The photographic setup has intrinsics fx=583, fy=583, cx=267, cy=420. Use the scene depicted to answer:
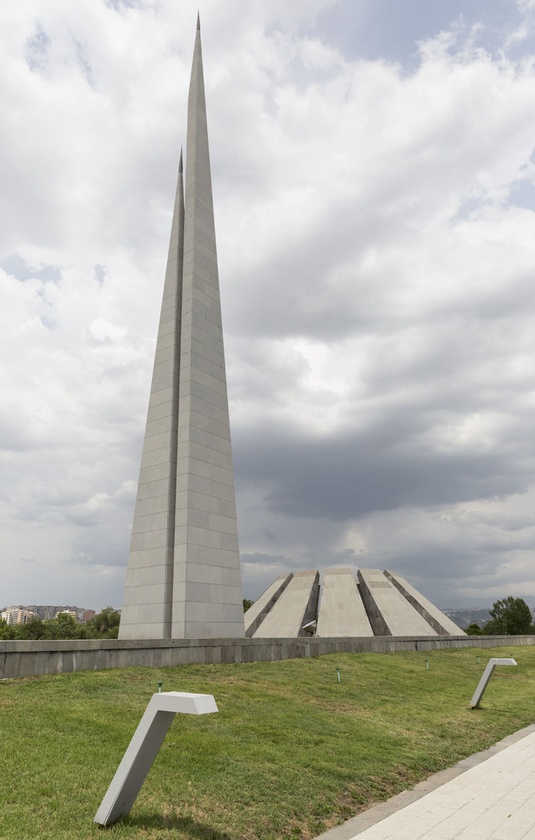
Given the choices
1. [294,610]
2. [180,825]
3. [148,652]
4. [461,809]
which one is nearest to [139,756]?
[180,825]

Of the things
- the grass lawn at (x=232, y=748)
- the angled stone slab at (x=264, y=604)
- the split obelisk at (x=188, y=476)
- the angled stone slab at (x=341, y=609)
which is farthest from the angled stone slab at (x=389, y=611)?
the grass lawn at (x=232, y=748)

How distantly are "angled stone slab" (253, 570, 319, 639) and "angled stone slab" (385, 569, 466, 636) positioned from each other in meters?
6.60

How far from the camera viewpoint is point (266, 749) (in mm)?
8125

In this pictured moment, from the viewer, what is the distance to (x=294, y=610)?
131ft

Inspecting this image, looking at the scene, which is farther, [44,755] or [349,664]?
[349,664]

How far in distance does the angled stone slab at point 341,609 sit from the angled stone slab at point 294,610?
92 cm

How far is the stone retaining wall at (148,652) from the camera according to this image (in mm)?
11836

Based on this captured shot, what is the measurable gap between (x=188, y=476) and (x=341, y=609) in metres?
23.3

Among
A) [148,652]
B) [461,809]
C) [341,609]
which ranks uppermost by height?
[341,609]

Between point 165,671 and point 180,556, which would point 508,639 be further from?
point 165,671

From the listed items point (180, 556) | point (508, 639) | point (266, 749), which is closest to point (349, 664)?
point (180, 556)

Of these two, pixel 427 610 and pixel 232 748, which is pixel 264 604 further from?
pixel 232 748

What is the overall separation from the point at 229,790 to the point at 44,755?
88.2 inches

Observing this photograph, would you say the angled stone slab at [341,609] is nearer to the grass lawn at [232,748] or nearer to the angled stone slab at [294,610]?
the angled stone slab at [294,610]
